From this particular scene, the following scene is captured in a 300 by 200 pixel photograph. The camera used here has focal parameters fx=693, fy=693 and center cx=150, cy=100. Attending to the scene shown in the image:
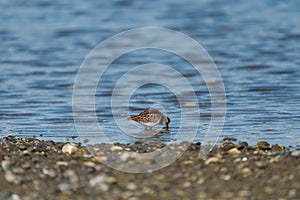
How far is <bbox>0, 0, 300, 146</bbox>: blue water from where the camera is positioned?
29.7 feet

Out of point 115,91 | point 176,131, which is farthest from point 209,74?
point 176,131

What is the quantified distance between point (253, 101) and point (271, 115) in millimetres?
931

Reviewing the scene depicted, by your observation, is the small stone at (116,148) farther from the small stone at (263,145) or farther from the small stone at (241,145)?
the small stone at (263,145)

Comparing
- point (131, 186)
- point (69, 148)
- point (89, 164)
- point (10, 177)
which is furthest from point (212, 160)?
point (10, 177)

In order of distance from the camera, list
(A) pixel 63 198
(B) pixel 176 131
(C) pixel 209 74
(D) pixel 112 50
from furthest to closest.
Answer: (D) pixel 112 50 < (C) pixel 209 74 < (B) pixel 176 131 < (A) pixel 63 198

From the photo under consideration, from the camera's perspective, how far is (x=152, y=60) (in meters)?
13.7

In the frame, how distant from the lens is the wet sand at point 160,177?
5.57 metres

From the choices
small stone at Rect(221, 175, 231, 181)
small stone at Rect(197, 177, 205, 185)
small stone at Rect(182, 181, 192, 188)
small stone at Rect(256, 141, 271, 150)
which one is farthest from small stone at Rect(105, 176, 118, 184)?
small stone at Rect(256, 141, 271, 150)

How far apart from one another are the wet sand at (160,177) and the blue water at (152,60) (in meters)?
1.36

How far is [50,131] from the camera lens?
28.4ft

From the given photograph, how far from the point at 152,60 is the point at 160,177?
786 centimetres

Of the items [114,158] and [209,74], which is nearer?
[114,158]

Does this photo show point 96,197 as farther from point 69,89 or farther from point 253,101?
point 69,89

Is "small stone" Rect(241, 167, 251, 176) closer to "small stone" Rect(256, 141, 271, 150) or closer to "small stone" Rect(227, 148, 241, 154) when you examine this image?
"small stone" Rect(227, 148, 241, 154)
